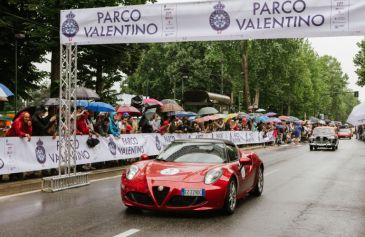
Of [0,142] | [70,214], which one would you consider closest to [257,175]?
[70,214]

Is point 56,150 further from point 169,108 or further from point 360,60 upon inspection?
point 360,60

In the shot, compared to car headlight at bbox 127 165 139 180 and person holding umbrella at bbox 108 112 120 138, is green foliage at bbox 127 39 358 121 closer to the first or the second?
person holding umbrella at bbox 108 112 120 138

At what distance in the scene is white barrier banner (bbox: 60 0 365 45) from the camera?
36.8ft

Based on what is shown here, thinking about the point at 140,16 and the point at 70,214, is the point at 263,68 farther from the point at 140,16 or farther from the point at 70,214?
the point at 70,214

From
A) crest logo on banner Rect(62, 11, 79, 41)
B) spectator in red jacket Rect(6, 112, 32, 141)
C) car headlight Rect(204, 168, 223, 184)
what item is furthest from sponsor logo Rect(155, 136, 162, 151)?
car headlight Rect(204, 168, 223, 184)

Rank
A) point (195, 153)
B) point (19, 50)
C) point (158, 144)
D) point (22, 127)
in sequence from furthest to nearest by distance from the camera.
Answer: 1. point (19, 50)
2. point (158, 144)
3. point (22, 127)
4. point (195, 153)

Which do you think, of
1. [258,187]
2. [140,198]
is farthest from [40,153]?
[140,198]

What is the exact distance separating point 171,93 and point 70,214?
6618 cm

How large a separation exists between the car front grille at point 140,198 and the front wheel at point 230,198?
127 cm

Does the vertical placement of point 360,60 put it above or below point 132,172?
above

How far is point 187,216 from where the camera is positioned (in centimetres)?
822

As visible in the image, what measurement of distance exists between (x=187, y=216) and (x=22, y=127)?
22.4ft

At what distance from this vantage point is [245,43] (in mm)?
54094

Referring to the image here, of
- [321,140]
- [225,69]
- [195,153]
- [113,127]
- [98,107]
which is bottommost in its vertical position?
[321,140]
